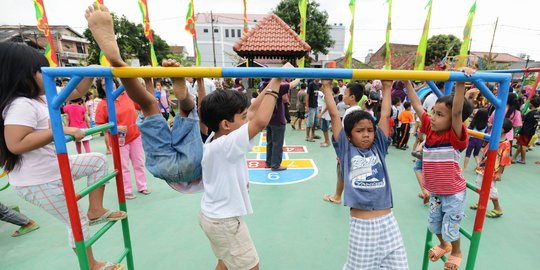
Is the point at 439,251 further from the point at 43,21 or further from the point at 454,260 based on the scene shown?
the point at 43,21

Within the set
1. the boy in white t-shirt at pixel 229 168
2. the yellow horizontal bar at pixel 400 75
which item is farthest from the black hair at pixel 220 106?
the yellow horizontal bar at pixel 400 75

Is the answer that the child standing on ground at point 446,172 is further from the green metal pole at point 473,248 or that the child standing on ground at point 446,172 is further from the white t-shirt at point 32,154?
the white t-shirt at point 32,154

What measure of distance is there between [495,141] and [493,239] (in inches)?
75.6

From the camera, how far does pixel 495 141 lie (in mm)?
1675

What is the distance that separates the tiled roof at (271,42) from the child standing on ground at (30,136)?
27.0ft

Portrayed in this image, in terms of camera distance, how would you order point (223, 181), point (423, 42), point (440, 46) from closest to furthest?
point (223, 181)
point (423, 42)
point (440, 46)

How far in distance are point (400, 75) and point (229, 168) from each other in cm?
113

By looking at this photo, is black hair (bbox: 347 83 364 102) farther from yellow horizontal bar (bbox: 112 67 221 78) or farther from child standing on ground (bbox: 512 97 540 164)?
child standing on ground (bbox: 512 97 540 164)

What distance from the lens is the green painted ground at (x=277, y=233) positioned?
256cm

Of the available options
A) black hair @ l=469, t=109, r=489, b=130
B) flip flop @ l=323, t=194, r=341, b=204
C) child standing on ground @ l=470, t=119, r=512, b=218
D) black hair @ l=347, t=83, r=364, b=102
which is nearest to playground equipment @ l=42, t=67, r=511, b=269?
black hair @ l=347, t=83, r=364, b=102

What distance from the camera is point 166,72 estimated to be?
4.75ft

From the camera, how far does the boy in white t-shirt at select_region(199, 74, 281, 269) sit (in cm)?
145

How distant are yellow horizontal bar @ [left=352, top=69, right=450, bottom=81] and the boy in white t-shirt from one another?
481mm

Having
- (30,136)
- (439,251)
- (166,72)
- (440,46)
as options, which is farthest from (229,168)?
(440,46)
